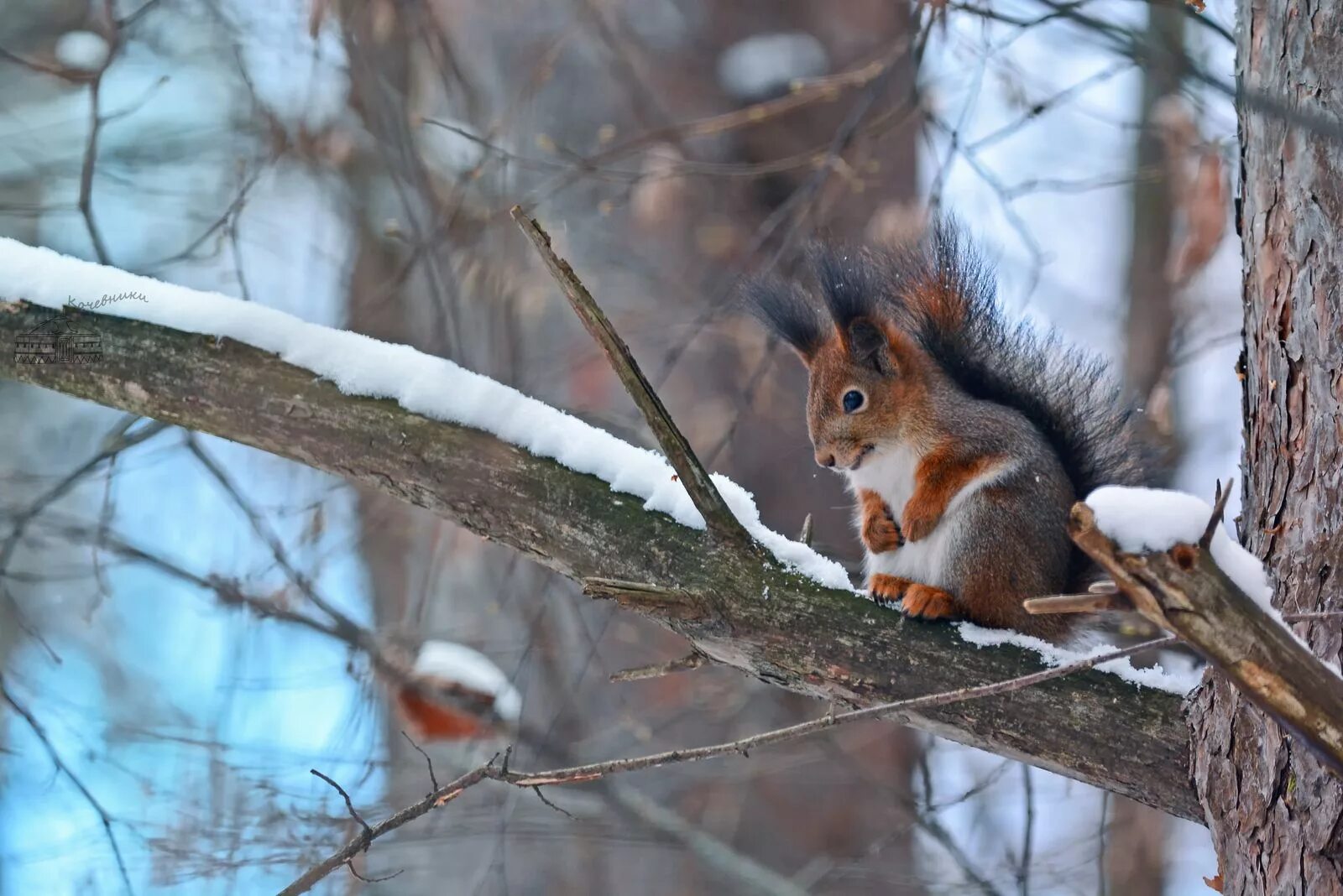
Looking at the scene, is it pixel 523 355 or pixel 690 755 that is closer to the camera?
pixel 690 755

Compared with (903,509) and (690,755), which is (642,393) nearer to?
(690,755)

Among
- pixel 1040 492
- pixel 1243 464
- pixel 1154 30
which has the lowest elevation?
pixel 1243 464

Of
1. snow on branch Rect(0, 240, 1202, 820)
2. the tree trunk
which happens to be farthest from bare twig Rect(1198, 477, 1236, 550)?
snow on branch Rect(0, 240, 1202, 820)

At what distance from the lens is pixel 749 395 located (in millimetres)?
2717

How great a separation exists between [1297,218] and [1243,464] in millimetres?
341

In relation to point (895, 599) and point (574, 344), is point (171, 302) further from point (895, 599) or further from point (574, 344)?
point (574, 344)

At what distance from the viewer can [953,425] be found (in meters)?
2.10

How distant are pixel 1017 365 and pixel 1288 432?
2.21 feet

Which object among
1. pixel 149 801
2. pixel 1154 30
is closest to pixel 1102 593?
pixel 1154 30

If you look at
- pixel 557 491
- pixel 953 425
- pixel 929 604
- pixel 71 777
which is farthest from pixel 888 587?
pixel 71 777

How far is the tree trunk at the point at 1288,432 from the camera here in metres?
1.38

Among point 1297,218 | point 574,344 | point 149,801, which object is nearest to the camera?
point 1297,218

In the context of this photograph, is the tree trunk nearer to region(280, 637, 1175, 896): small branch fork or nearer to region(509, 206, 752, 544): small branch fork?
region(280, 637, 1175, 896): small branch fork

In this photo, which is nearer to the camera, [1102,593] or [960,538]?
[1102,593]
